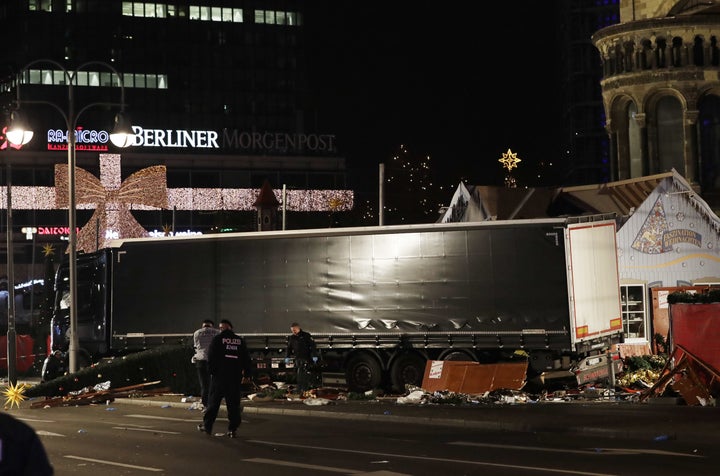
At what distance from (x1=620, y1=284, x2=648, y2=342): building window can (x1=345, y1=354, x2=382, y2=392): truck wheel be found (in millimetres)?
6436

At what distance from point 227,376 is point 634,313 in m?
14.7

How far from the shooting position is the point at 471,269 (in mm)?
27672

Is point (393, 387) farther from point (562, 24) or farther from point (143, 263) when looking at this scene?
point (562, 24)

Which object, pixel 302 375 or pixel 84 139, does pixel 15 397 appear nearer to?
pixel 302 375

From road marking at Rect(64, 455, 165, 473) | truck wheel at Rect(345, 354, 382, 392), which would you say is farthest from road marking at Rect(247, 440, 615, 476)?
truck wheel at Rect(345, 354, 382, 392)

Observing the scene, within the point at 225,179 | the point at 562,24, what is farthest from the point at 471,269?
the point at 562,24

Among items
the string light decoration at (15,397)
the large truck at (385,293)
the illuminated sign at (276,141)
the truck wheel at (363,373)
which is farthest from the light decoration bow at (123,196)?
the illuminated sign at (276,141)

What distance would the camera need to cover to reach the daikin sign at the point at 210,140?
430ft

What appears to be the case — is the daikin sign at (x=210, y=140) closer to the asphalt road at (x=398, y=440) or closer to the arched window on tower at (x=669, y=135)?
the arched window on tower at (x=669, y=135)

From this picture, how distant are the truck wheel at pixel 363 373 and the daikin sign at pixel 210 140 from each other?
106 meters

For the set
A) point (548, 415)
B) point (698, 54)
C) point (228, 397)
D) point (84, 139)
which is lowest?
point (548, 415)

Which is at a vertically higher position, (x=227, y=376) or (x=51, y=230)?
(x=51, y=230)

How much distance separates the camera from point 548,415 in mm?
21094

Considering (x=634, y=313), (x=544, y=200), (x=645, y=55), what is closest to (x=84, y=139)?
(x=645, y=55)
